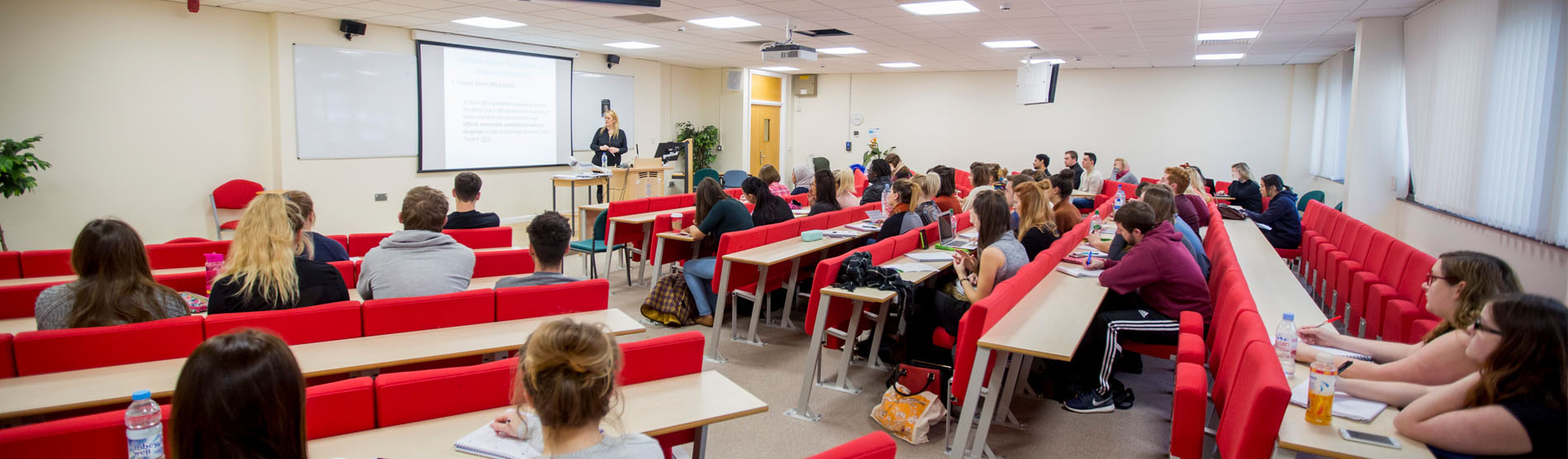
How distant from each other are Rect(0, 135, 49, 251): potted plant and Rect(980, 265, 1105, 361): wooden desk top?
758 cm

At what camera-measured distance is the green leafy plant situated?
15.9 m

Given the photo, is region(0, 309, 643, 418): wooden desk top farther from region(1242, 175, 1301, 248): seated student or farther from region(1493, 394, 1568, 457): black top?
region(1242, 175, 1301, 248): seated student

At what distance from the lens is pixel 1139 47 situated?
1130 cm

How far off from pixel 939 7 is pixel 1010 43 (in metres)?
3.40

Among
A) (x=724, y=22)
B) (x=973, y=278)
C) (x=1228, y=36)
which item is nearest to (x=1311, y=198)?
(x=1228, y=36)

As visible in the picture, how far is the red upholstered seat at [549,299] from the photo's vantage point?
3.60 m

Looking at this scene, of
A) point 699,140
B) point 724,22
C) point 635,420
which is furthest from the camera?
point 699,140

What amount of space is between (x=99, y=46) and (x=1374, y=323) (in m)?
10.7

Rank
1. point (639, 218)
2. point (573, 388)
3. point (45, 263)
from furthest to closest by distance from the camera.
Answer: point (639, 218) < point (45, 263) < point (573, 388)

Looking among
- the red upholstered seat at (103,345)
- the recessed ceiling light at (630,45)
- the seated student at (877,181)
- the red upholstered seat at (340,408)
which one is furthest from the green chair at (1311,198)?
the red upholstered seat at (103,345)

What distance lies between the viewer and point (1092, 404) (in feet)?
14.9

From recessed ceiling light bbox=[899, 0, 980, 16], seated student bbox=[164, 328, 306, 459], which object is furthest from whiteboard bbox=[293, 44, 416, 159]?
seated student bbox=[164, 328, 306, 459]

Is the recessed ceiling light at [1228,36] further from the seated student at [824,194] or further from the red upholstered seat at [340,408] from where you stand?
the red upholstered seat at [340,408]

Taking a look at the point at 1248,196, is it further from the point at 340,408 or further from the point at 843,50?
the point at 340,408
